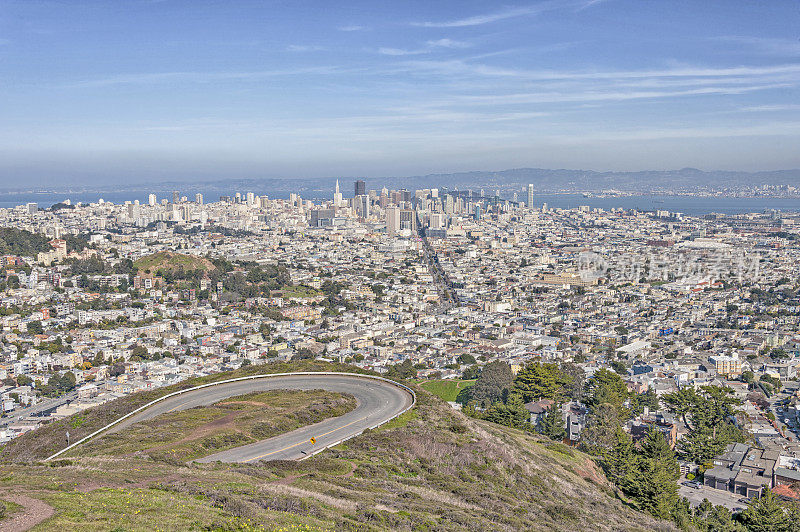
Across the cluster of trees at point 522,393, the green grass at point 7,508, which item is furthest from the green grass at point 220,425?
the cluster of trees at point 522,393

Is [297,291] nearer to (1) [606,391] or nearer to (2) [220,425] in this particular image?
(1) [606,391]

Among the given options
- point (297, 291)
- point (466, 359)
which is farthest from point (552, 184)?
point (466, 359)

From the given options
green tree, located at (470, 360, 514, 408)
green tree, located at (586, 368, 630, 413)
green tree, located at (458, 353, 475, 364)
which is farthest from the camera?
green tree, located at (458, 353, 475, 364)

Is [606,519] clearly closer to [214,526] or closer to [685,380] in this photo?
[214,526]

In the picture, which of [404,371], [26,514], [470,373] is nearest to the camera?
[26,514]

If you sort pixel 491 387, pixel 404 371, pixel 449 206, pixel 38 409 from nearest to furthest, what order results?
pixel 491 387, pixel 38 409, pixel 404 371, pixel 449 206

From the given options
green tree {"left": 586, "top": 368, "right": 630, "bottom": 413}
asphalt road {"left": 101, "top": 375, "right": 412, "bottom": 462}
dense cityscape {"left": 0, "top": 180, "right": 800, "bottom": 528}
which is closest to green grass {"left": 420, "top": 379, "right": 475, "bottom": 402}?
dense cityscape {"left": 0, "top": 180, "right": 800, "bottom": 528}

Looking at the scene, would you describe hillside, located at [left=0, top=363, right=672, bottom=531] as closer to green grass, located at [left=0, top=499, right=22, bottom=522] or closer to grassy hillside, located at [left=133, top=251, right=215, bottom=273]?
green grass, located at [left=0, top=499, right=22, bottom=522]
